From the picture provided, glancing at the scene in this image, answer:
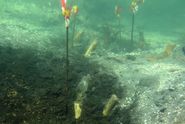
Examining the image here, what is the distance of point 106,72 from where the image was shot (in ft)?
41.8

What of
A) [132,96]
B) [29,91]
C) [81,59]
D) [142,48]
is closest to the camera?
[29,91]

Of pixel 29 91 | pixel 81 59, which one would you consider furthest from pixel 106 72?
pixel 29 91

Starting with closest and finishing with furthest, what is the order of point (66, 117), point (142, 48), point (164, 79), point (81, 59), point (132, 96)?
1. point (66, 117)
2. point (132, 96)
3. point (164, 79)
4. point (81, 59)
5. point (142, 48)

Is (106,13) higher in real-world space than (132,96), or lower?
higher

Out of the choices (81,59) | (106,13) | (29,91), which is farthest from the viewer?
(106,13)

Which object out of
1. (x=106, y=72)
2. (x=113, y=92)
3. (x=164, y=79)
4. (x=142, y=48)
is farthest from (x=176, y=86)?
(x=142, y=48)

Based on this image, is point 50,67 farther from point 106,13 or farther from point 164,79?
point 106,13

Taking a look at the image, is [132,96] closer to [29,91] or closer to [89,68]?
[89,68]

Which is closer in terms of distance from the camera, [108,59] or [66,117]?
[66,117]

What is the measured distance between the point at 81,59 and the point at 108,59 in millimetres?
1466

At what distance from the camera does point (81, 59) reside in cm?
1397

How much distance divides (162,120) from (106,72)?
4.14 meters

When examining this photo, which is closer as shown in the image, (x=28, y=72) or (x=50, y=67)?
(x=28, y=72)

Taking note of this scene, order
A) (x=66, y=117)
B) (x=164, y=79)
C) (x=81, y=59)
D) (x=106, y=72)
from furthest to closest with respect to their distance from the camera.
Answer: (x=81, y=59) → (x=106, y=72) → (x=164, y=79) → (x=66, y=117)
